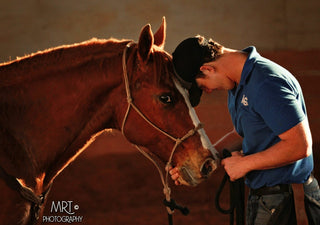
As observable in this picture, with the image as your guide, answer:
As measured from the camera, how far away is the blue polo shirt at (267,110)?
1.74 metres

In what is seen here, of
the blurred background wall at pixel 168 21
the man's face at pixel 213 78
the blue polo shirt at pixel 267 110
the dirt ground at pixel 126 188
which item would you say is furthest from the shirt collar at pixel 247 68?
the blurred background wall at pixel 168 21

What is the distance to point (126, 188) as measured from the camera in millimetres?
5945

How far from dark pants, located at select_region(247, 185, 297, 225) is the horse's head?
32cm

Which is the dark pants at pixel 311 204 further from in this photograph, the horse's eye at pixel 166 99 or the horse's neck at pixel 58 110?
the horse's neck at pixel 58 110

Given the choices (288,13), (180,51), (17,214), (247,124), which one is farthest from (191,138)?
(288,13)

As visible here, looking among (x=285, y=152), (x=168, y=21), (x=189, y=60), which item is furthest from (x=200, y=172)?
(x=168, y=21)

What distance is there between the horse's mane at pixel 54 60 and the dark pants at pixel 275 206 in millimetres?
1126

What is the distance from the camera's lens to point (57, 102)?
2074 millimetres

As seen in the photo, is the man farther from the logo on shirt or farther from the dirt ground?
the dirt ground

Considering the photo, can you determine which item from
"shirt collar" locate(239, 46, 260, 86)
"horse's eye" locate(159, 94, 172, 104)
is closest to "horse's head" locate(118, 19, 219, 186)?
"horse's eye" locate(159, 94, 172, 104)

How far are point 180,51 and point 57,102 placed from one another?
74 cm

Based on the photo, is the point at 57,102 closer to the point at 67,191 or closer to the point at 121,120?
the point at 121,120

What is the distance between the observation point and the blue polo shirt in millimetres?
1739

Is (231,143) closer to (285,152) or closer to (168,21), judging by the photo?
(285,152)
